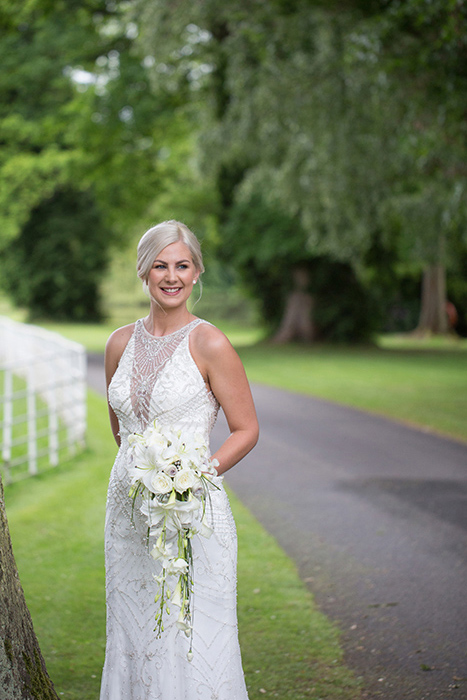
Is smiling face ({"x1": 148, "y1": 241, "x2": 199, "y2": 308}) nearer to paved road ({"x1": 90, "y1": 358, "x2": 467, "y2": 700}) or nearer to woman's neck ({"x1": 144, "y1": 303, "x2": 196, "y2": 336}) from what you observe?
woman's neck ({"x1": 144, "y1": 303, "x2": 196, "y2": 336})

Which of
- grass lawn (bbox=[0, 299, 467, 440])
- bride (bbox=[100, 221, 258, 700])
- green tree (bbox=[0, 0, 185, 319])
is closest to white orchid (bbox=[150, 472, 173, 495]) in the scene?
bride (bbox=[100, 221, 258, 700])

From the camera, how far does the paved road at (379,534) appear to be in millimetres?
4203

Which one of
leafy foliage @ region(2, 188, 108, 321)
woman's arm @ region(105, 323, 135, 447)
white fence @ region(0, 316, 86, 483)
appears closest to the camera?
woman's arm @ region(105, 323, 135, 447)

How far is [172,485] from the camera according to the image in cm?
248

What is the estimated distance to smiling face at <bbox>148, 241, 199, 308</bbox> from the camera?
2951mm

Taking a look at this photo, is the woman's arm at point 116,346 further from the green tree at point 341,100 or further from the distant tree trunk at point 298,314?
the distant tree trunk at point 298,314

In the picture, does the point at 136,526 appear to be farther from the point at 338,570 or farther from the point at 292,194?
the point at 292,194

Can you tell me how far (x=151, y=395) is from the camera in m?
2.89

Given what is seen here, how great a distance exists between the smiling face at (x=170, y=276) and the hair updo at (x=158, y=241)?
0.02 m

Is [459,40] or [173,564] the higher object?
[459,40]

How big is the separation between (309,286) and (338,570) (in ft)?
77.9

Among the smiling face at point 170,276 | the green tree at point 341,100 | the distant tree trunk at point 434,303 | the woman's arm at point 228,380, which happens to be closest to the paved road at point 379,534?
the woman's arm at point 228,380

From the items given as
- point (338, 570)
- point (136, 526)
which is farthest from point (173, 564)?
point (338, 570)

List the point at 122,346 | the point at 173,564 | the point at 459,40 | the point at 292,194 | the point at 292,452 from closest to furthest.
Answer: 1. the point at 173,564
2. the point at 122,346
3. the point at 459,40
4. the point at 292,452
5. the point at 292,194
